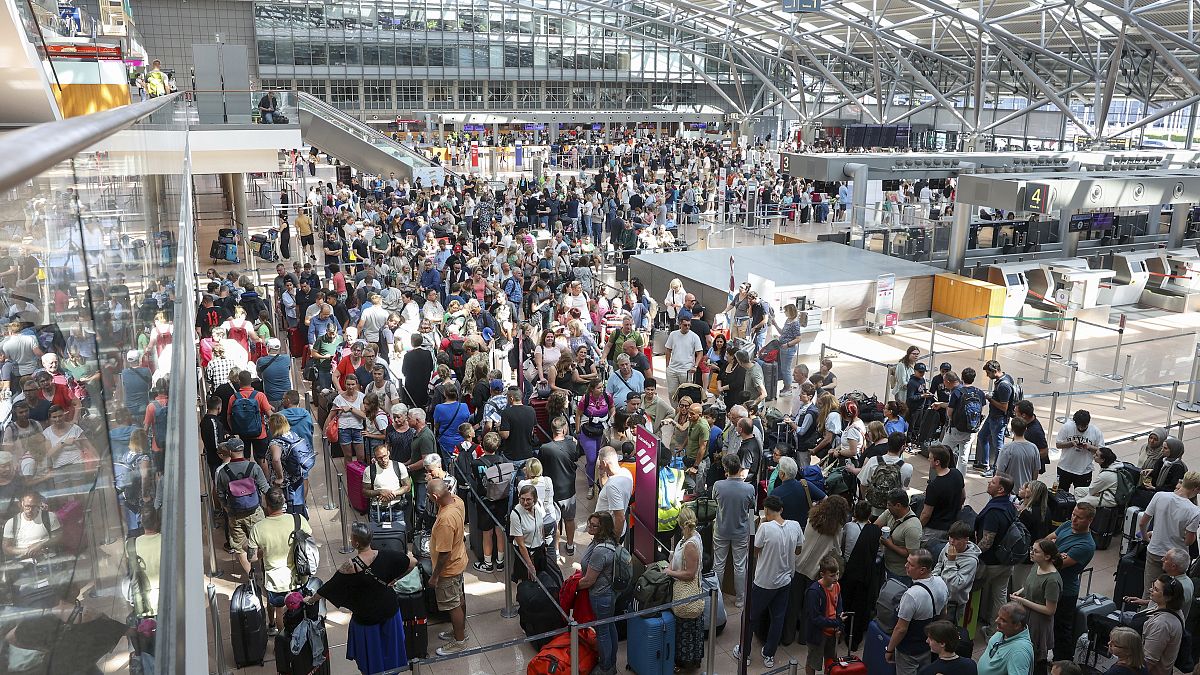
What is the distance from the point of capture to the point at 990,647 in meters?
5.93

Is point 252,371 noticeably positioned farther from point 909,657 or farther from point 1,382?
A: point 1,382

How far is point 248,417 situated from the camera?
863 cm

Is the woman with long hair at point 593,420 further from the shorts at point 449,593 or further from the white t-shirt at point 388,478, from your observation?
the shorts at point 449,593

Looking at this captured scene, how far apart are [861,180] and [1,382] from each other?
2428 cm

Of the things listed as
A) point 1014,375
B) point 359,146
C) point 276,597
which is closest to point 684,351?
point 1014,375

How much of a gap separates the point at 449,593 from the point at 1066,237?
19477 mm

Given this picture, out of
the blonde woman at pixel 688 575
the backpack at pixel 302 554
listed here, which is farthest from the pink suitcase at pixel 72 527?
the backpack at pixel 302 554

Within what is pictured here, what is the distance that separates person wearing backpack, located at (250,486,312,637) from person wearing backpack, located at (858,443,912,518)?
4.46 metres

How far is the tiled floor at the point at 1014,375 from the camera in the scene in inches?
291

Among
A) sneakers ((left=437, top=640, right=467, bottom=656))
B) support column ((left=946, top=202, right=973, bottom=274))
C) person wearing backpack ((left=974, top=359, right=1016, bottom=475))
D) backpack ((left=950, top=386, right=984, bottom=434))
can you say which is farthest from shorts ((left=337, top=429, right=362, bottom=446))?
support column ((left=946, top=202, right=973, bottom=274))

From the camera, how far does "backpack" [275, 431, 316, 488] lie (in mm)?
8148

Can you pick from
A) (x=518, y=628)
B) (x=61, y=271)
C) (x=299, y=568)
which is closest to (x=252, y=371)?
(x=299, y=568)

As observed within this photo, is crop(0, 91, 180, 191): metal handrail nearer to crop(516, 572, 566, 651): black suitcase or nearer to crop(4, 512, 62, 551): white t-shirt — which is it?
crop(4, 512, 62, 551): white t-shirt

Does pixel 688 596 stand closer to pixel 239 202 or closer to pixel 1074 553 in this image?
pixel 1074 553
